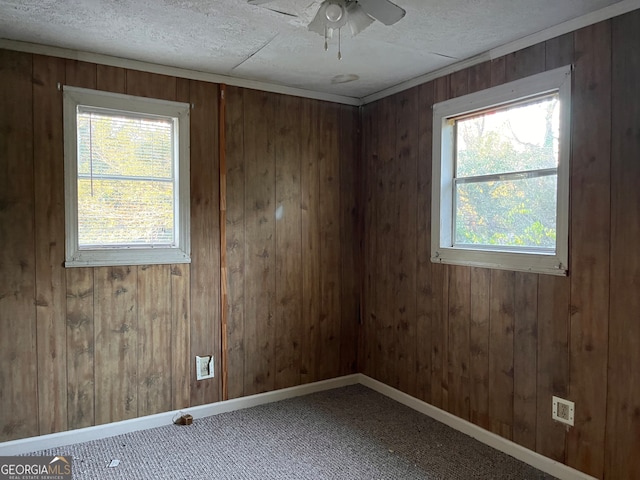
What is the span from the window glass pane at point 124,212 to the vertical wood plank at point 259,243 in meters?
0.61

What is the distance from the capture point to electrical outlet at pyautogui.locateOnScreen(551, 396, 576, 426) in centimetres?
239

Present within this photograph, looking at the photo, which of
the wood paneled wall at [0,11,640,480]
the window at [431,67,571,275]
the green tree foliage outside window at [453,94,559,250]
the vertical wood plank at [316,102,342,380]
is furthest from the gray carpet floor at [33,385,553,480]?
the green tree foliage outside window at [453,94,559,250]

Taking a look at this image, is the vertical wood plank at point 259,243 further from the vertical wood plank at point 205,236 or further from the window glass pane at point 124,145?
the window glass pane at point 124,145

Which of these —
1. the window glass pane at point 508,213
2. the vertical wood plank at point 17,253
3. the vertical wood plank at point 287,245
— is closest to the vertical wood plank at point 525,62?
the window glass pane at point 508,213

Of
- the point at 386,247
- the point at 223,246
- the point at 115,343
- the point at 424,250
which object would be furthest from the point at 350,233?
the point at 115,343

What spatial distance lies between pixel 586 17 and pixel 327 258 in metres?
2.37

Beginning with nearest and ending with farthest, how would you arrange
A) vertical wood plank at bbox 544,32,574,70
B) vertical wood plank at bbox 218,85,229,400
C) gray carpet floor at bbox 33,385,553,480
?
1. vertical wood plank at bbox 544,32,574,70
2. gray carpet floor at bbox 33,385,553,480
3. vertical wood plank at bbox 218,85,229,400

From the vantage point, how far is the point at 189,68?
3.10m

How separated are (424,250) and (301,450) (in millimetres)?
1587

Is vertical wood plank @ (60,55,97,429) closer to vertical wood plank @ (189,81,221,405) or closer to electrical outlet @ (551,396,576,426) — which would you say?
vertical wood plank @ (189,81,221,405)

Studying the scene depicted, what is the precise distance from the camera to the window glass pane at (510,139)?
255 cm

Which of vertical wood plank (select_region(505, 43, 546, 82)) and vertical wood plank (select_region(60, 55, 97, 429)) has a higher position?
vertical wood plank (select_region(505, 43, 546, 82))

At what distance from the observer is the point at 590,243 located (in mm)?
2301

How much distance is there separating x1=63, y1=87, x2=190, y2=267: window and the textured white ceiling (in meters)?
0.35
